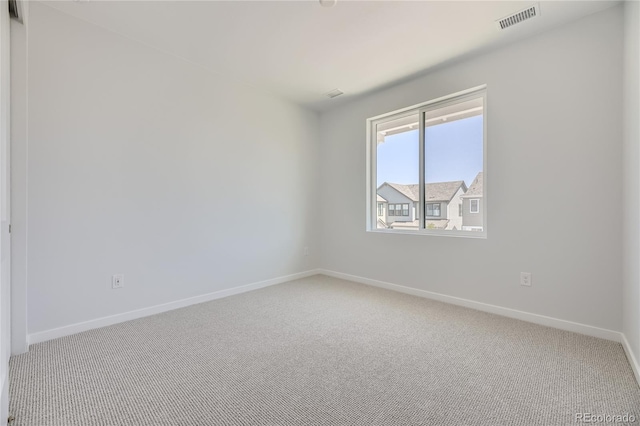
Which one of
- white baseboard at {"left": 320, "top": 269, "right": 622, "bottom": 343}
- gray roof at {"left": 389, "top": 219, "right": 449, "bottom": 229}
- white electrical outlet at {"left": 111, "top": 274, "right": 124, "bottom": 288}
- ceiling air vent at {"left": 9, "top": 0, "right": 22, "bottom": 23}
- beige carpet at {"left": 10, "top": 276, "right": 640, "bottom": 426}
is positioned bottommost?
beige carpet at {"left": 10, "top": 276, "right": 640, "bottom": 426}

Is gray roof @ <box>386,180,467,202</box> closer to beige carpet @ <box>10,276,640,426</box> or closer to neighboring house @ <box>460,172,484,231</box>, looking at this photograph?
neighboring house @ <box>460,172,484,231</box>

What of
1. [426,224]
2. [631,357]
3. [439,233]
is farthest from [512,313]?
[426,224]

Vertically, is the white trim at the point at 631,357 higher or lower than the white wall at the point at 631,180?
lower

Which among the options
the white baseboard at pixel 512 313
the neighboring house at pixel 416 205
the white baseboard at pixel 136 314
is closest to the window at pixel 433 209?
the neighboring house at pixel 416 205

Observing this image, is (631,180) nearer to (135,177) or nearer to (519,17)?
(519,17)

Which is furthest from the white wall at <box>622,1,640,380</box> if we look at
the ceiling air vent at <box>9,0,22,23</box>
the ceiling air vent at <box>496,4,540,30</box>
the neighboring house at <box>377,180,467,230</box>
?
the ceiling air vent at <box>9,0,22,23</box>

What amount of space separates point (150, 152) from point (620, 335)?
4267mm

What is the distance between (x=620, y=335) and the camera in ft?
7.07

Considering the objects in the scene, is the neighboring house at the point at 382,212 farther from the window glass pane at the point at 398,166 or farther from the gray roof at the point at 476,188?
the gray roof at the point at 476,188

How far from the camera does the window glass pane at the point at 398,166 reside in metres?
3.62

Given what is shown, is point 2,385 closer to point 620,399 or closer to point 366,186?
point 620,399

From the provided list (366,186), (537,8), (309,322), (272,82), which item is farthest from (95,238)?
(537,8)

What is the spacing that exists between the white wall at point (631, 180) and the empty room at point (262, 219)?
1.4 inches

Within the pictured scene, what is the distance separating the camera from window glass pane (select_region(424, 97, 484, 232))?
10.0 feet
